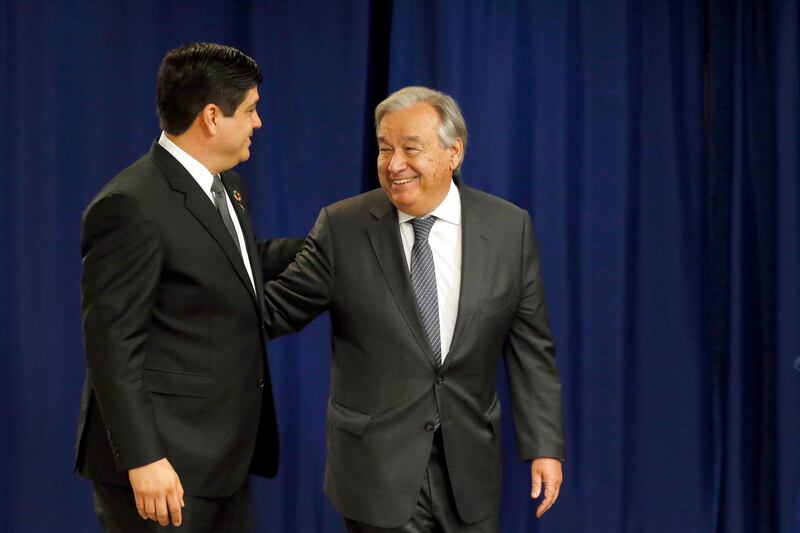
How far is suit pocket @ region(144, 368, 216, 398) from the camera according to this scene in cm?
208

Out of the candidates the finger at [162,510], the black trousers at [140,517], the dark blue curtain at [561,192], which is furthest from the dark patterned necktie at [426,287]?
the dark blue curtain at [561,192]

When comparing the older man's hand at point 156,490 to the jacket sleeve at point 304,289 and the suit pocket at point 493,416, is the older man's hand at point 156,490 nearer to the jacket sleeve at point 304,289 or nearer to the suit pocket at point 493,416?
the jacket sleeve at point 304,289

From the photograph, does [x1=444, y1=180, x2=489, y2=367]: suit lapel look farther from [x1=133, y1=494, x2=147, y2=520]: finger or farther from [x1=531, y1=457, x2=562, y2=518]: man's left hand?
[x1=133, y1=494, x2=147, y2=520]: finger

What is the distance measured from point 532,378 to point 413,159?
1.89 ft

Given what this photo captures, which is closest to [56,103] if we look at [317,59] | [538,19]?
[317,59]

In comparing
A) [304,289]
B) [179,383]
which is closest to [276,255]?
[304,289]

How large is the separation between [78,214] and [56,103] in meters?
0.37

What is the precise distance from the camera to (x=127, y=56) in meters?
3.57

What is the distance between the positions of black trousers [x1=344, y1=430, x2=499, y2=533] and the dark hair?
2.83 ft

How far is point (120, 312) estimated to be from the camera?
198 centimetres

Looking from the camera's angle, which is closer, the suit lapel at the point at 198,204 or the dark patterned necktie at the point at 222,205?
the suit lapel at the point at 198,204

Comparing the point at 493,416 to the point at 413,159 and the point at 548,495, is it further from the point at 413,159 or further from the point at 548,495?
the point at 413,159

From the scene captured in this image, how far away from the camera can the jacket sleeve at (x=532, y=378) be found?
8.09 ft

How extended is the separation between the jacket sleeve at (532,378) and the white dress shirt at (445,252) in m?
0.17
